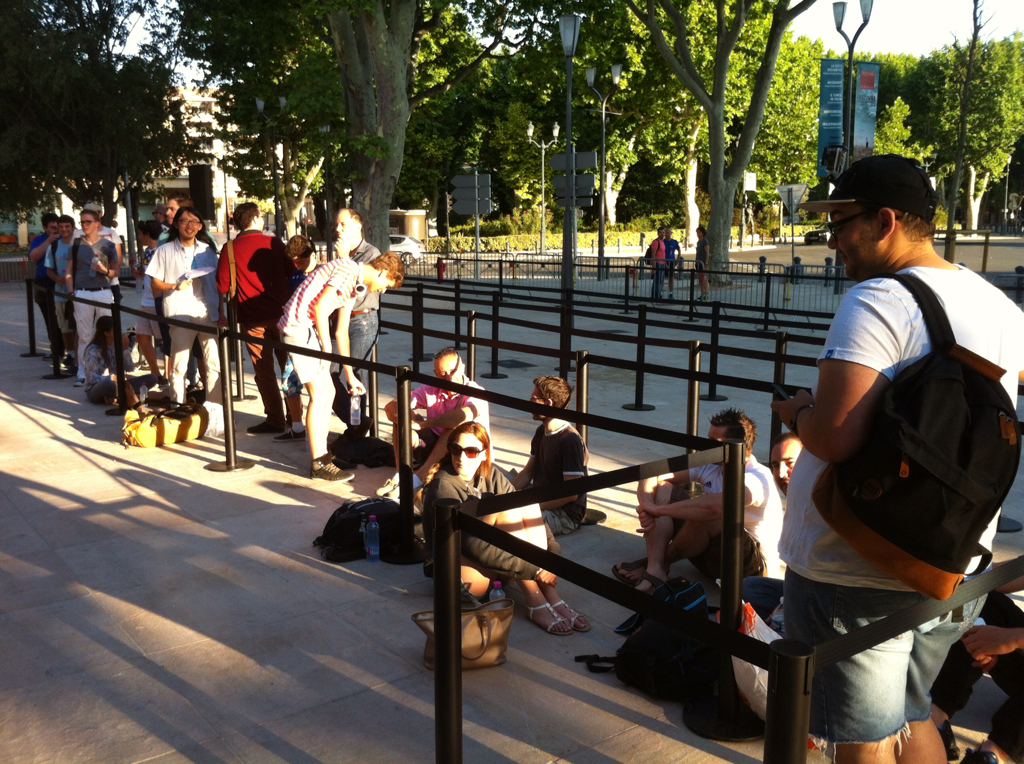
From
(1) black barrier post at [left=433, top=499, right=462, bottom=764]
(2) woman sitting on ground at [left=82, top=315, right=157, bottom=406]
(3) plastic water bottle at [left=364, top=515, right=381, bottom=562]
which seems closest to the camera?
(1) black barrier post at [left=433, top=499, right=462, bottom=764]

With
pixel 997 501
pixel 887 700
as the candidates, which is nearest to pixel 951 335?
pixel 997 501

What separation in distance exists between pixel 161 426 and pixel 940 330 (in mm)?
6927

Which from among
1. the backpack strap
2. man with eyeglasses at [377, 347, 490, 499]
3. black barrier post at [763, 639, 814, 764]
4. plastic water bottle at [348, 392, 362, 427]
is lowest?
plastic water bottle at [348, 392, 362, 427]

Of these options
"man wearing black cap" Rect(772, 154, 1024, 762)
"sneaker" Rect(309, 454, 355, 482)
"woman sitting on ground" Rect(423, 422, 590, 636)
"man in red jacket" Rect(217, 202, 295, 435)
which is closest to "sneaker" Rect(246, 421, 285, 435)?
"man in red jacket" Rect(217, 202, 295, 435)

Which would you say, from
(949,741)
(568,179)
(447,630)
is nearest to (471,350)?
(949,741)

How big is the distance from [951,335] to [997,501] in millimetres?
367

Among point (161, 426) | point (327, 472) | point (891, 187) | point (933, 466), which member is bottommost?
point (327, 472)

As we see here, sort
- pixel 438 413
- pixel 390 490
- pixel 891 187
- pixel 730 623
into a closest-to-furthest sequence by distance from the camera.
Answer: pixel 891 187 → pixel 730 623 → pixel 438 413 → pixel 390 490

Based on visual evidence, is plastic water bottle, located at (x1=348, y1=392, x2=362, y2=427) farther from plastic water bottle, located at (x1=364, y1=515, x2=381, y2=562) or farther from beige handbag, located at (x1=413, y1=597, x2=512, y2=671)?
beige handbag, located at (x1=413, y1=597, x2=512, y2=671)

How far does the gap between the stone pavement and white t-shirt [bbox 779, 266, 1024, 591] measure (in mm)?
1345

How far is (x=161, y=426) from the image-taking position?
7.87m

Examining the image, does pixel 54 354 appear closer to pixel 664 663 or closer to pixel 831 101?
pixel 664 663

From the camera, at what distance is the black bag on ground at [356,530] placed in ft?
17.5

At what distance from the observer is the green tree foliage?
31375 millimetres
